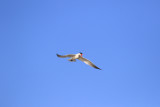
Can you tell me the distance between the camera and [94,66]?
33.9 metres

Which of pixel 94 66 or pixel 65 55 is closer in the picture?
pixel 65 55

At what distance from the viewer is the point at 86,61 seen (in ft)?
113

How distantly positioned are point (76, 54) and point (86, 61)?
2.83 metres

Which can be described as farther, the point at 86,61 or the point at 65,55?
the point at 86,61

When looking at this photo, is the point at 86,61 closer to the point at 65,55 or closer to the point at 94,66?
the point at 94,66

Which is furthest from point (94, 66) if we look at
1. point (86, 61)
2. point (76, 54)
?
point (76, 54)

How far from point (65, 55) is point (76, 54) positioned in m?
1.81

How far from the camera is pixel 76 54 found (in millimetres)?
32406

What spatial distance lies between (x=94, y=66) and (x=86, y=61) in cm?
158

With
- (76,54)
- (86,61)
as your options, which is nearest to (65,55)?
(76,54)

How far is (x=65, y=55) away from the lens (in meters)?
31.7

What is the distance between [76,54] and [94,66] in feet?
12.4

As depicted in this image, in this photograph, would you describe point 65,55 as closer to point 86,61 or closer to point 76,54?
point 76,54

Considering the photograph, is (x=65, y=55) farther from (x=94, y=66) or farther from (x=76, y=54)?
(x=94, y=66)
